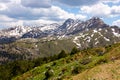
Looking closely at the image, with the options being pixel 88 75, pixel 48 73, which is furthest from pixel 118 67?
pixel 48 73

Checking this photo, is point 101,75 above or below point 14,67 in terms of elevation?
above

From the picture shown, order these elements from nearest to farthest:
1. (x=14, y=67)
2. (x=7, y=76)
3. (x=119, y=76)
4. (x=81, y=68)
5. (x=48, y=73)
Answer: (x=119, y=76)
(x=81, y=68)
(x=48, y=73)
(x=7, y=76)
(x=14, y=67)

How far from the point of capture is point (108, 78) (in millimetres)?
36844

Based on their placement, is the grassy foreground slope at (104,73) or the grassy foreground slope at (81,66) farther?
the grassy foreground slope at (81,66)

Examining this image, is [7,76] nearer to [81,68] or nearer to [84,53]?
[84,53]

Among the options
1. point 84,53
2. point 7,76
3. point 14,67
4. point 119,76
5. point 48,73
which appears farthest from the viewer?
point 14,67

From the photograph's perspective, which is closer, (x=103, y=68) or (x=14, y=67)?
(x=103, y=68)

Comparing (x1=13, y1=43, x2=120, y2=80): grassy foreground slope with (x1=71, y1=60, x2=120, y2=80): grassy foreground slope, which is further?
(x1=13, y1=43, x2=120, y2=80): grassy foreground slope

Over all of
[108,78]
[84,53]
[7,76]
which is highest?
[108,78]

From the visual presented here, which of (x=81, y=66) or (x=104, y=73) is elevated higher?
(x=104, y=73)

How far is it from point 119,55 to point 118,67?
990 centimetres

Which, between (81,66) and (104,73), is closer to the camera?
(104,73)

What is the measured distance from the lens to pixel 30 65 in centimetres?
18238

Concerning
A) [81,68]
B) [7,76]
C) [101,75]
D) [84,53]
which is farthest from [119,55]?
[7,76]
